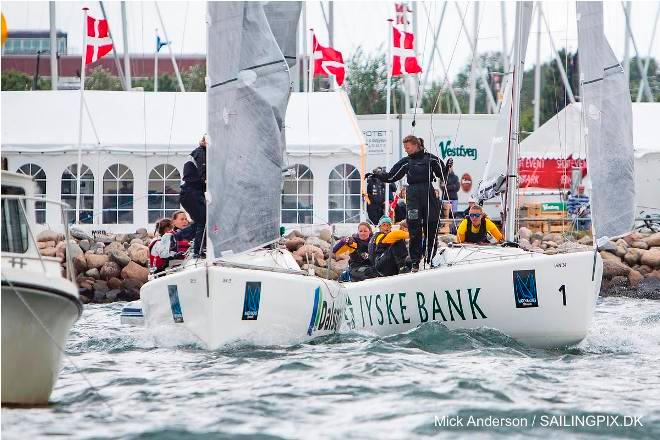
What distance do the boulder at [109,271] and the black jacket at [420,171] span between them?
11577 mm

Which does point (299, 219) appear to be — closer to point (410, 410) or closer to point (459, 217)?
point (459, 217)

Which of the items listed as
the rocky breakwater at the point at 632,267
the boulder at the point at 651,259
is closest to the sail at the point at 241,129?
the rocky breakwater at the point at 632,267

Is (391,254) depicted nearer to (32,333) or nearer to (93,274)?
(32,333)

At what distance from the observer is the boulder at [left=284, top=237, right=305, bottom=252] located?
27.7m

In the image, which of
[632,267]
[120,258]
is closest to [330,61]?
[120,258]

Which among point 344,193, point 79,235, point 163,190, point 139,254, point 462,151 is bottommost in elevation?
point 139,254

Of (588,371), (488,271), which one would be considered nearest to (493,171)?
(488,271)

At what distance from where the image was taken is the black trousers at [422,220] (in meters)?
15.6

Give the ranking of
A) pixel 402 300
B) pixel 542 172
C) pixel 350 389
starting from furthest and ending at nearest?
pixel 542 172
pixel 402 300
pixel 350 389

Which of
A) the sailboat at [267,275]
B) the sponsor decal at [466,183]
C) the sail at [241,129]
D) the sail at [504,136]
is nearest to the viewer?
the sailboat at [267,275]

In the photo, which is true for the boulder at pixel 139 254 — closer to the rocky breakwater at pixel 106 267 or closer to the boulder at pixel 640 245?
the rocky breakwater at pixel 106 267

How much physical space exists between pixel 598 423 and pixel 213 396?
318cm

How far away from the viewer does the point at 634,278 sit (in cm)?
2694

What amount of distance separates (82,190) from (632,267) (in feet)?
41.8
